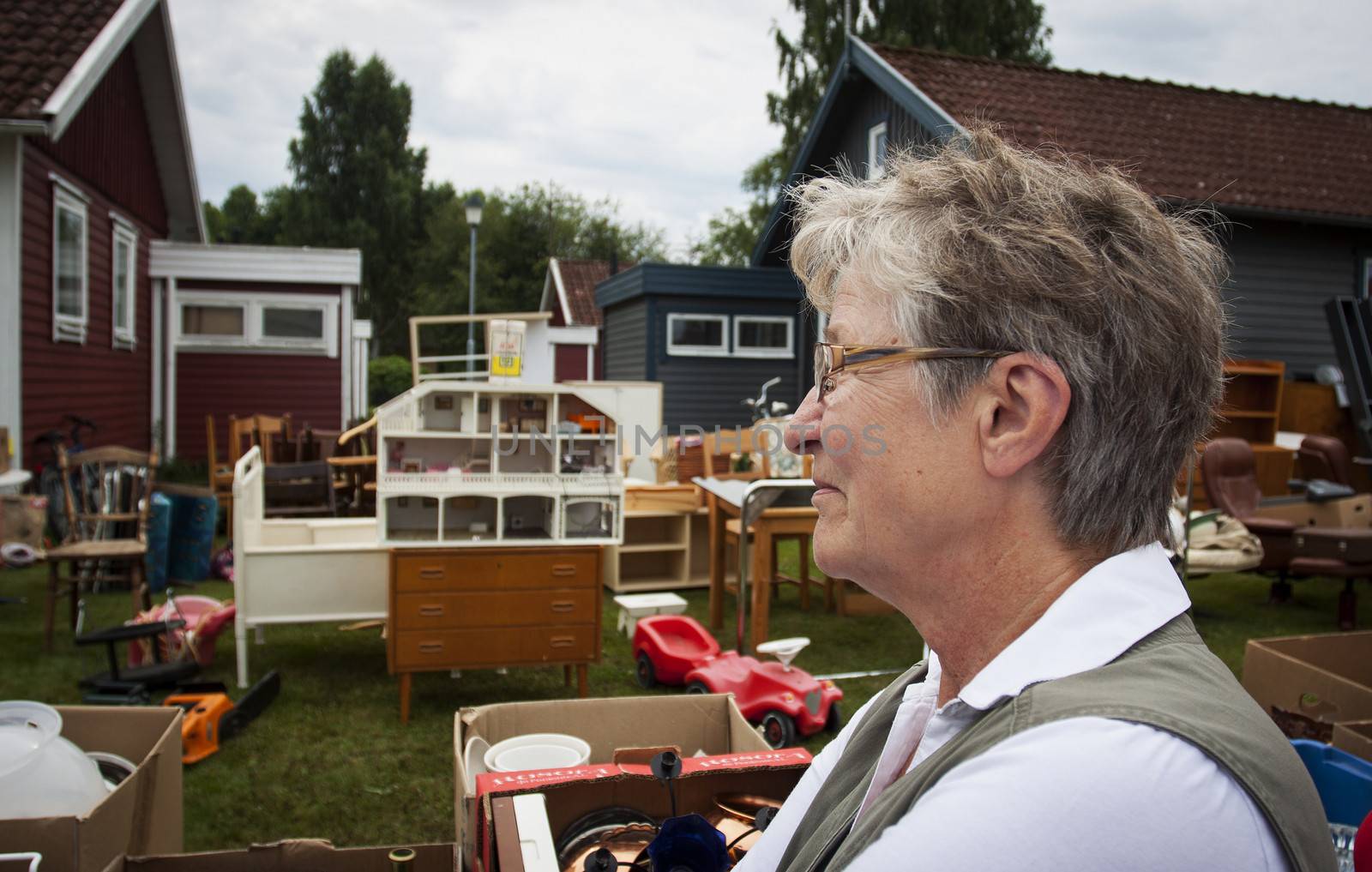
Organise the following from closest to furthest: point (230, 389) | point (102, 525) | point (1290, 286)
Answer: point (102, 525) < point (1290, 286) < point (230, 389)

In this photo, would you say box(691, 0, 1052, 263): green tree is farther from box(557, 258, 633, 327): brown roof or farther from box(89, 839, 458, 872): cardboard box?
box(89, 839, 458, 872): cardboard box

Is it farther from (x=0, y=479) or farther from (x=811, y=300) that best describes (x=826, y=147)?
(x=811, y=300)

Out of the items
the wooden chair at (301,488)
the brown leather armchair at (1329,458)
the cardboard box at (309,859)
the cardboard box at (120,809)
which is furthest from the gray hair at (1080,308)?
the brown leather armchair at (1329,458)

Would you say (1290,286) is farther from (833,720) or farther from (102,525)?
(102,525)

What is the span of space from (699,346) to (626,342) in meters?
1.78

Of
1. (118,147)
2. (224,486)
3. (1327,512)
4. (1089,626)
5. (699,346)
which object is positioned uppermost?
(118,147)

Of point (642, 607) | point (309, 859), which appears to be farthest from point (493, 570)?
point (309, 859)

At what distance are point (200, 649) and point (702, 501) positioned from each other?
3.56 metres

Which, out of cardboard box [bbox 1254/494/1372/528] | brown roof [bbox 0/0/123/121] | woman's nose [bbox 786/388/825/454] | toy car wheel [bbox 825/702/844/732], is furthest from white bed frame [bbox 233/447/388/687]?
cardboard box [bbox 1254/494/1372/528]

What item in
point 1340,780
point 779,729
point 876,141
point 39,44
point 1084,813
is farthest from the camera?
point 876,141

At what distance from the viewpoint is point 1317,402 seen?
36.1 feet

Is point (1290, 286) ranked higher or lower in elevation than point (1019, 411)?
higher

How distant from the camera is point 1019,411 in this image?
108 cm

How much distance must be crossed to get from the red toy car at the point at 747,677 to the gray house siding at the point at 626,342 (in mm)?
10844
